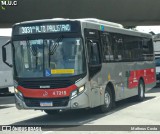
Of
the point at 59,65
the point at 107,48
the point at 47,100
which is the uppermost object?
the point at 107,48

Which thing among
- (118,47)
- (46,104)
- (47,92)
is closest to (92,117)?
(46,104)

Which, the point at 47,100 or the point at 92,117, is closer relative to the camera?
the point at 47,100

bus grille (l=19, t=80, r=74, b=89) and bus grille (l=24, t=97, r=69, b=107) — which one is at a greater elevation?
bus grille (l=19, t=80, r=74, b=89)

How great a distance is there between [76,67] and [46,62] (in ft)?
2.99

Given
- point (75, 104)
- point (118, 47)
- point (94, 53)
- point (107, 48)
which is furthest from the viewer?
point (118, 47)

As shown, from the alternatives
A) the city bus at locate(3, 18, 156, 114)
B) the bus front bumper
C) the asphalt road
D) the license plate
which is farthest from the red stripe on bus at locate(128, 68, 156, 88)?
the license plate

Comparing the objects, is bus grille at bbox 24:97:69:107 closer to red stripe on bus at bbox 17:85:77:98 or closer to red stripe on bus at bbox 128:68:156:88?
red stripe on bus at bbox 17:85:77:98

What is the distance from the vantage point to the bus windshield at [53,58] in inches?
532

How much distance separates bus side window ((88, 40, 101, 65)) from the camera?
46.1ft

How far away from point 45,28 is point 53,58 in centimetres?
100

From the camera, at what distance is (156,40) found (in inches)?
1262

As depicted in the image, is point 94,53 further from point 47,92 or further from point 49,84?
point 47,92

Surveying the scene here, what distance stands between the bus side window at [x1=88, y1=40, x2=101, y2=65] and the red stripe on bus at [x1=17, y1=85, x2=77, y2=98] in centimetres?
119

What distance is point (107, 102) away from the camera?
50.7 feet
